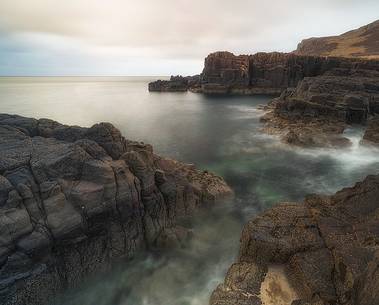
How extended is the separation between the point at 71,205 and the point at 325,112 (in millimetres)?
46176

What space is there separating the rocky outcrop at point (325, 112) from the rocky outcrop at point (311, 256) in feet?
83.4

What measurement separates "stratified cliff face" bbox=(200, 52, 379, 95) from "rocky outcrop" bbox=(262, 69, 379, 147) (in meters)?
54.1

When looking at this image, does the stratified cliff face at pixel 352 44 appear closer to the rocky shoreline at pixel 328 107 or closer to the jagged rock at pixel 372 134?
the rocky shoreline at pixel 328 107

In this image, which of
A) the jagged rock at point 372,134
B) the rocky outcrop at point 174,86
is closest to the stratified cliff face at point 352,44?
the rocky outcrop at point 174,86

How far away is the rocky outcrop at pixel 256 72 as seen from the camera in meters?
109

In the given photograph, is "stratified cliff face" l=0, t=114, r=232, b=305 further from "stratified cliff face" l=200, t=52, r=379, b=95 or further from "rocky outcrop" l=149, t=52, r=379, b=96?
"stratified cliff face" l=200, t=52, r=379, b=95

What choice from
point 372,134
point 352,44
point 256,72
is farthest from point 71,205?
point 352,44

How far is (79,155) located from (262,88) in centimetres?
11357

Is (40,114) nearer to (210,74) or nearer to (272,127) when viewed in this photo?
(272,127)

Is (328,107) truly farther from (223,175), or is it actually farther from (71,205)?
(71,205)

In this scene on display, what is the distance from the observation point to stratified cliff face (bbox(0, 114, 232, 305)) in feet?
42.5

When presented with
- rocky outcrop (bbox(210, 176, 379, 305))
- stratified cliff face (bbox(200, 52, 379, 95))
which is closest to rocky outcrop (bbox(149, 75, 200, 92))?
stratified cliff face (bbox(200, 52, 379, 95))

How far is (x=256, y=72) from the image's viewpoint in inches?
4783

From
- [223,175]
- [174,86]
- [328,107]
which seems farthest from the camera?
[174,86]
